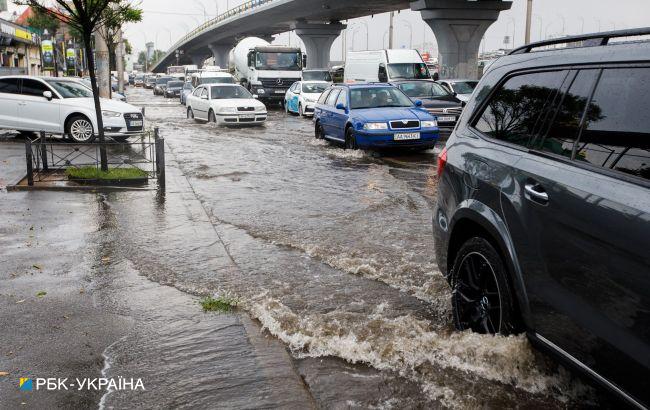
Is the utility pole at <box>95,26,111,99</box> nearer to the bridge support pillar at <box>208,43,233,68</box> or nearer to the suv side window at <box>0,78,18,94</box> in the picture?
the suv side window at <box>0,78,18,94</box>

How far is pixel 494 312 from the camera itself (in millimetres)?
3814

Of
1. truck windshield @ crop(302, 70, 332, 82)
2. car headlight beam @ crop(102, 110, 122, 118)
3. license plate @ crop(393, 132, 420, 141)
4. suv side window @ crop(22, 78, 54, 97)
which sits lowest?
license plate @ crop(393, 132, 420, 141)

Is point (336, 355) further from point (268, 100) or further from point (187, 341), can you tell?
point (268, 100)

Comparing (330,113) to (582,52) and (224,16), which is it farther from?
(224,16)

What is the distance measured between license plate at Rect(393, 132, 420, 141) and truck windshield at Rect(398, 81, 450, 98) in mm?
6334

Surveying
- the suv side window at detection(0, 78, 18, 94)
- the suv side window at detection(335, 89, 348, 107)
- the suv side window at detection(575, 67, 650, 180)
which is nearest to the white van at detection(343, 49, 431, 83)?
the suv side window at detection(335, 89, 348, 107)

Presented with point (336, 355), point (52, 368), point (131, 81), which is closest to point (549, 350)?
point (336, 355)

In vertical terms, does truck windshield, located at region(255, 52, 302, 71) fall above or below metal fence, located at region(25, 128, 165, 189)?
above

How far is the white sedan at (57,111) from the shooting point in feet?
56.6

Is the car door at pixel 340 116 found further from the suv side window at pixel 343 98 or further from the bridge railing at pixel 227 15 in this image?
the bridge railing at pixel 227 15

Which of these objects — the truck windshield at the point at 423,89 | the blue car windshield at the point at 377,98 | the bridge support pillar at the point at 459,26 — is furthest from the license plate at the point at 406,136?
the bridge support pillar at the point at 459,26

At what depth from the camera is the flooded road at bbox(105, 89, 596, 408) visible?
3.73 metres

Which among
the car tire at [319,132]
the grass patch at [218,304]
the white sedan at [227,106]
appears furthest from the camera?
the white sedan at [227,106]

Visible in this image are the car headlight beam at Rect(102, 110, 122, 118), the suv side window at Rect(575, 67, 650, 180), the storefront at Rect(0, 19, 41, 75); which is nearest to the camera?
the suv side window at Rect(575, 67, 650, 180)
